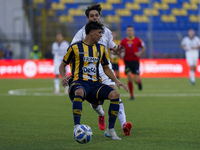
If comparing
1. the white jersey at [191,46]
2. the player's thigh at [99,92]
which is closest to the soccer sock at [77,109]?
the player's thigh at [99,92]

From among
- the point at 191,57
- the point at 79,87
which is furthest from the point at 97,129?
the point at 191,57

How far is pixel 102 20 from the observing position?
1221 inches

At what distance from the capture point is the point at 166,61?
24812mm

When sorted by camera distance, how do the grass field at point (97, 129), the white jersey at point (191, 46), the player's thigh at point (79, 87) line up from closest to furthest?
the grass field at point (97, 129), the player's thigh at point (79, 87), the white jersey at point (191, 46)

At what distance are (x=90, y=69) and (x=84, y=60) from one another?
0.15 m

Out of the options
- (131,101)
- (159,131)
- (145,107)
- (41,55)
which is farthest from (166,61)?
(159,131)

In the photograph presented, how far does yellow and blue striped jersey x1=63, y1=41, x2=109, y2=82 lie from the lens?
5.52m

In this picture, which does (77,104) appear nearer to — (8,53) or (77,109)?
(77,109)

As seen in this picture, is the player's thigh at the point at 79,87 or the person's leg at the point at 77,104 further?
the player's thigh at the point at 79,87

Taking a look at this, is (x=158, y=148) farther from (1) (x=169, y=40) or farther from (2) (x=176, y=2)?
(2) (x=176, y=2)

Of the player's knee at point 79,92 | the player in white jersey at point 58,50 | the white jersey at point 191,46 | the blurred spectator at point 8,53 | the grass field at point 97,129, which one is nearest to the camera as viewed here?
the grass field at point 97,129

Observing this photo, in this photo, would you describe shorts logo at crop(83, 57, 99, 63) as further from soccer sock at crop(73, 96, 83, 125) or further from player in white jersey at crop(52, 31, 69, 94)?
player in white jersey at crop(52, 31, 69, 94)

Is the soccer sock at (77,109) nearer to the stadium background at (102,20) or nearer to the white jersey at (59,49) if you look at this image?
the white jersey at (59,49)

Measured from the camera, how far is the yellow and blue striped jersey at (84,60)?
5.52 metres
